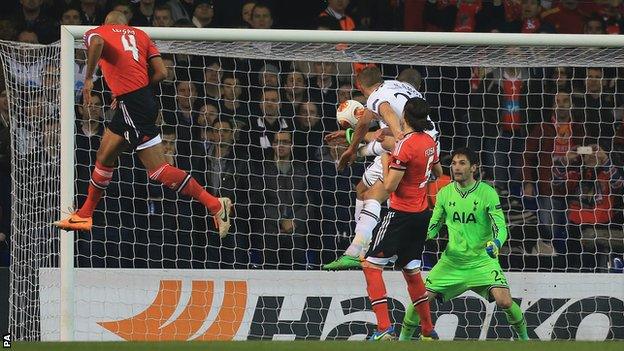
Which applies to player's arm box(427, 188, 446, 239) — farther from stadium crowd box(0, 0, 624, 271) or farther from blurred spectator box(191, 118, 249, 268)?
blurred spectator box(191, 118, 249, 268)

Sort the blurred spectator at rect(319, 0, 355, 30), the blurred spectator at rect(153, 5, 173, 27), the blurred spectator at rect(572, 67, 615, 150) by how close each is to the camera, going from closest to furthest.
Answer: the blurred spectator at rect(572, 67, 615, 150) < the blurred spectator at rect(153, 5, 173, 27) < the blurred spectator at rect(319, 0, 355, 30)

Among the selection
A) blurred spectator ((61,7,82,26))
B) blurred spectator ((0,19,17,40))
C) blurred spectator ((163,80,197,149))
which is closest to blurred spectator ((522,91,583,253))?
blurred spectator ((163,80,197,149))

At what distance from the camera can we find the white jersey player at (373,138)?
1161 cm

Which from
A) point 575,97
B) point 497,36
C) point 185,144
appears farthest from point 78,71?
point 575,97

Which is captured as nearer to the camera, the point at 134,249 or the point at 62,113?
the point at 62,113

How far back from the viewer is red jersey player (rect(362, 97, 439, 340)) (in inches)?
433

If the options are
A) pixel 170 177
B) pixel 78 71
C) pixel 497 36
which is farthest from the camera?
pixel 78 71

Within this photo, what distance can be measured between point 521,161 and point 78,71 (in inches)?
166

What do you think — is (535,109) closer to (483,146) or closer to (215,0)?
(483,146)

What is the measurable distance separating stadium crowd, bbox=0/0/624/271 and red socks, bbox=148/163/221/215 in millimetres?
1600

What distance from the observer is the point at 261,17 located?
14016 millimetres

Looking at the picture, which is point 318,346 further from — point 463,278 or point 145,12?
point 145,12

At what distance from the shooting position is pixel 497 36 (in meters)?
12.2

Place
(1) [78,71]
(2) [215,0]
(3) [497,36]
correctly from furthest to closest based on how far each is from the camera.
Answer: (2) [215,0] < (1) [78,71] < (3) [497,36]
